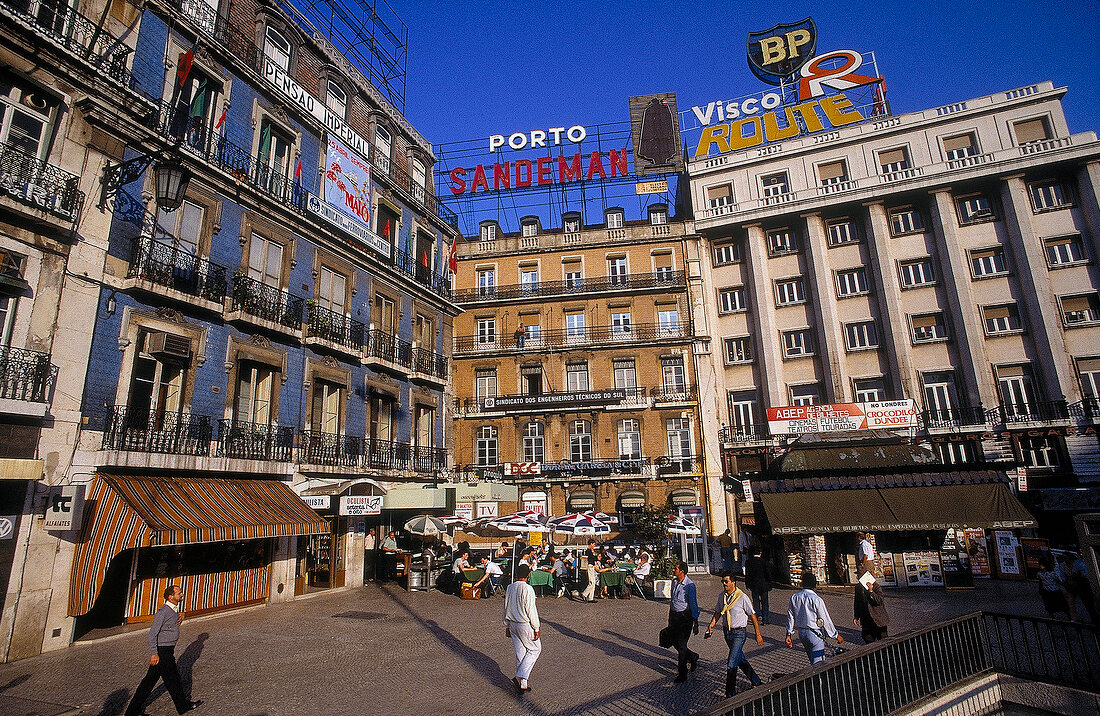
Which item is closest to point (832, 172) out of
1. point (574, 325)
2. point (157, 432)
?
point (574, 325)

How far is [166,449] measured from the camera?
45.9 feet

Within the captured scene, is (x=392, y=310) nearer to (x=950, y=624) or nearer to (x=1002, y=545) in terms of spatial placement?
(x=950, y=624)

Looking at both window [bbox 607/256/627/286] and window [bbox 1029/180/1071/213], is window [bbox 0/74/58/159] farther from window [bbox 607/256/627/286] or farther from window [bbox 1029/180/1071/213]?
window [bbox 1029/180/1071/213]

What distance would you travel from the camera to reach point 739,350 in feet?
110

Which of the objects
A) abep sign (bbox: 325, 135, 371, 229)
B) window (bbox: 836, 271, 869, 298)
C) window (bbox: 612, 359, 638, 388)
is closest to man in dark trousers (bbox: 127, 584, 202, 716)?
abep sign (bbox: 325, 135, 371, 229)

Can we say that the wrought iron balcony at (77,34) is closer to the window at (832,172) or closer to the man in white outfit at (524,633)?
the man in white outfit at (524,633)

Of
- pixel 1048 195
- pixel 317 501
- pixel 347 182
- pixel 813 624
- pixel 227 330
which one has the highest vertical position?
pixel 1048 195

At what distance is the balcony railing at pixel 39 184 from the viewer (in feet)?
37.3

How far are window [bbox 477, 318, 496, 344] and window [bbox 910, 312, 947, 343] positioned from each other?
22.5m

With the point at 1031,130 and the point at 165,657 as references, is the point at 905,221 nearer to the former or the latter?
the point at 1031,130

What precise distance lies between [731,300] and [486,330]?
568 inches

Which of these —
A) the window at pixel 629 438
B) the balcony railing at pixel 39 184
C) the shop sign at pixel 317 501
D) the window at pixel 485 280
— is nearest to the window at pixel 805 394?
the window at pixel 629 438

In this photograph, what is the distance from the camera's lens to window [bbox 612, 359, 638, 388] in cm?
3297

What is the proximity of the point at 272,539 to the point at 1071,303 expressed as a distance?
3575 centimetres
